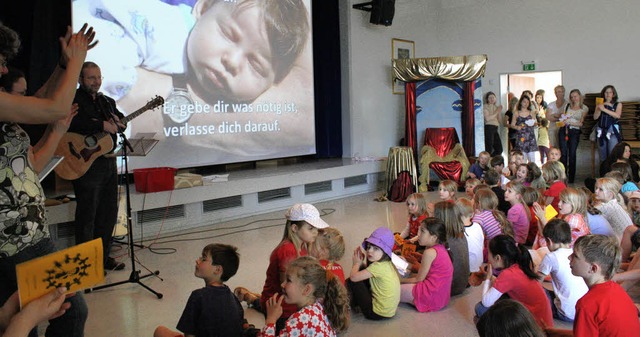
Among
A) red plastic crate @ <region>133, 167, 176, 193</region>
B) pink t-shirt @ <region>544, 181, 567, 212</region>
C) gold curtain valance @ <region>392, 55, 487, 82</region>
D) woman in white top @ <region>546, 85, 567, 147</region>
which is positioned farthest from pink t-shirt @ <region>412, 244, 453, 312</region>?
woman in white top @ <region>546, 85, 567, 147</region>

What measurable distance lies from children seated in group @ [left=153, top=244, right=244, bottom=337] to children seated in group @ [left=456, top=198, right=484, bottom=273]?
2038 mm

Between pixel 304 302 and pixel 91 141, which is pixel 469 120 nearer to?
pixel 91 141

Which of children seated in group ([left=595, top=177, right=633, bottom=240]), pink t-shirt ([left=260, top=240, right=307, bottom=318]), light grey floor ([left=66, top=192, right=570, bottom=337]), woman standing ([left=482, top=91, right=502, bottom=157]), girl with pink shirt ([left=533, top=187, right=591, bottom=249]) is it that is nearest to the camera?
pink t-shirt ([left=260, top=240, right=307, bottom=318])

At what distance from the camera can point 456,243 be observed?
12.7 ft

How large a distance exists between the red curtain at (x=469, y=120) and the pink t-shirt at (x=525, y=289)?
626cm

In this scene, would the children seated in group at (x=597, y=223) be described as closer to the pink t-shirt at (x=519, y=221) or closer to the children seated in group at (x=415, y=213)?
the pink t-shirt at (x=519, y=221)

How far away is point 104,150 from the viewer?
4.12m

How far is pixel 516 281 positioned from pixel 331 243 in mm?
1127

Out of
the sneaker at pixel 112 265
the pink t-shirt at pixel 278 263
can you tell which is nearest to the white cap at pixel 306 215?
the pink t-shirt at pixel 278 263

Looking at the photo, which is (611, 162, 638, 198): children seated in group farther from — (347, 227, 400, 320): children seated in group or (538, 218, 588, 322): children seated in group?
(347, 227, 400, 320): children seated in group

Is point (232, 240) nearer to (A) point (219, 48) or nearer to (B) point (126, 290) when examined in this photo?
(B) point (126, 290)

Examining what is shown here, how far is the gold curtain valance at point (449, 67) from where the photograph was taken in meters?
8.95

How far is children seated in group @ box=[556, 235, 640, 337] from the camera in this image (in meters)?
2.22

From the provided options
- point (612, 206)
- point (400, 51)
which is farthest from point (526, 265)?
point (400, 51)
